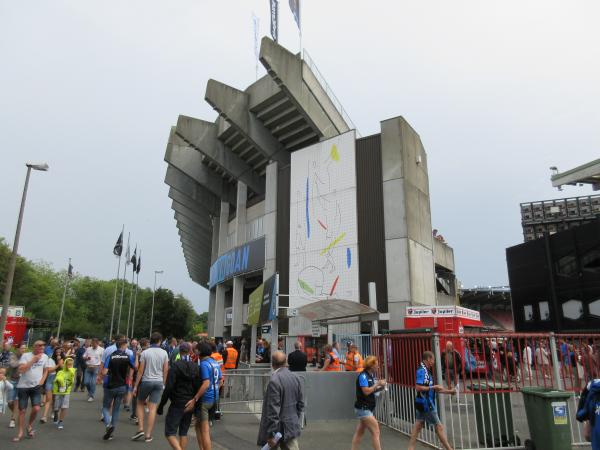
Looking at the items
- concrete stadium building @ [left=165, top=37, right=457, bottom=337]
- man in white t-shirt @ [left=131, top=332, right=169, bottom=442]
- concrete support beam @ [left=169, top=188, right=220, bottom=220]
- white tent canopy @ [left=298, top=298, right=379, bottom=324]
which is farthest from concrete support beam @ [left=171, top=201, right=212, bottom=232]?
man in white t-shirt @ [left=131, top=332, right=169, bottom=442]

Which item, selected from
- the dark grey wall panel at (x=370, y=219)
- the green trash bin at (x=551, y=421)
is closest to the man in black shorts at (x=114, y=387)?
the green trash bin at (x=551, y=421)

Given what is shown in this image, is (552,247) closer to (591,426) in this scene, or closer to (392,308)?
(392,308)

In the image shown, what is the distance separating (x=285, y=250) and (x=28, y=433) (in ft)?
72.2

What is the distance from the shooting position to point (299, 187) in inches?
1164

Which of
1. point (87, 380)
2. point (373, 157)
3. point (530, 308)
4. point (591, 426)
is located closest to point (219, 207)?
point (373, 157)

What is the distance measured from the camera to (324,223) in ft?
90.5

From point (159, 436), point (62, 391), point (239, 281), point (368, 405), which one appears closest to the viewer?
point (368, 405)

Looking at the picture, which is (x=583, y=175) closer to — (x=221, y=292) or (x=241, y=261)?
(x=241, y=261)

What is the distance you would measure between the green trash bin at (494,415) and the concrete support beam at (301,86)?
21.0 meters

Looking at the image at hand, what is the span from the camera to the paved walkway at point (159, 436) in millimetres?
7705

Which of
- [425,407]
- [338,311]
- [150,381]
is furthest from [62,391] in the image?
[338,311]

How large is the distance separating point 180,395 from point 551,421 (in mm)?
5574

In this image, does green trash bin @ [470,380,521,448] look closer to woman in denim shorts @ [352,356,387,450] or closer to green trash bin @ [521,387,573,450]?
green trash bin @ [521,387,573,450]

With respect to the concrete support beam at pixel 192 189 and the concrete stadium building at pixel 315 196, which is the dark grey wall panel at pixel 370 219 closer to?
the concrete stadium building at pixel 315 196
